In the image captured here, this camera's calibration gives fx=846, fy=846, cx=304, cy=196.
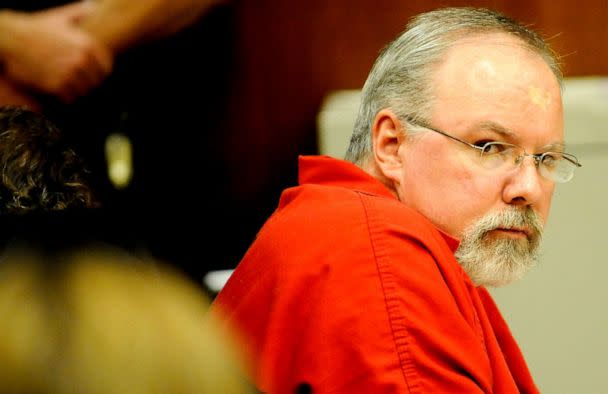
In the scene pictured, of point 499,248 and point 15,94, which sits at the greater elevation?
point 15,94

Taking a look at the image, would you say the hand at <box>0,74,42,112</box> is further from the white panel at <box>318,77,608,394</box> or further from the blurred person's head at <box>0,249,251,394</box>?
the blurred person's head at <box>0,249,251,394</box>

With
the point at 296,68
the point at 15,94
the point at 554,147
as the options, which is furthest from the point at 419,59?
the point at 15,94

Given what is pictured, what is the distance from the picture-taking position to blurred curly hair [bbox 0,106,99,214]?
998 mm

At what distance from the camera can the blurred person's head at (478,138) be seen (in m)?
1.29

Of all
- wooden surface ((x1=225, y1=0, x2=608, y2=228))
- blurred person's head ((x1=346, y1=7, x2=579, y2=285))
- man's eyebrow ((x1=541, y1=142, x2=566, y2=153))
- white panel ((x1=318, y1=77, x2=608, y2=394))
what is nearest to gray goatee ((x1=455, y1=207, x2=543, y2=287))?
blurred person's head ((x1=346, y1=7, x2=579, y2=285))

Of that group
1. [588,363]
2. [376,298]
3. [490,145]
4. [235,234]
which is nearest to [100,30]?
[235,234]

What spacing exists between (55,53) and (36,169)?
36.8 inches

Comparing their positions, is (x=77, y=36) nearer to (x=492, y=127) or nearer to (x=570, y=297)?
(x=492, y=127)

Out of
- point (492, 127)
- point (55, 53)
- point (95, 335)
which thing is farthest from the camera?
point (55, 53)

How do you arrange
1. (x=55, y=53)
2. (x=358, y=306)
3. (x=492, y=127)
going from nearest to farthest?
(x=358, y=306), (x=492, y=127), (x=55, y=53)

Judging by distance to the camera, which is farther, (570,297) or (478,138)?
(570,297)

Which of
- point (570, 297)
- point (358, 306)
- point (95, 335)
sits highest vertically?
point (95, 335)

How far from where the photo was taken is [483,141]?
1.29m

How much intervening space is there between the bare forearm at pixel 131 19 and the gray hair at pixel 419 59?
0.72 m
